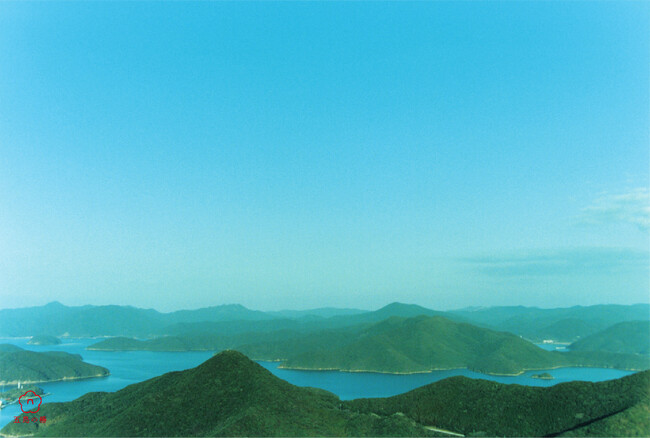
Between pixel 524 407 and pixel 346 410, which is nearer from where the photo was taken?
pixel 524 407

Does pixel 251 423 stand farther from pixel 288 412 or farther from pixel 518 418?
pixel 518 418

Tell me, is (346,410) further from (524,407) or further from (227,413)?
(524,407)

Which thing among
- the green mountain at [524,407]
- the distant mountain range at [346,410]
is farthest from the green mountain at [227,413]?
the green mountain at [524,407]

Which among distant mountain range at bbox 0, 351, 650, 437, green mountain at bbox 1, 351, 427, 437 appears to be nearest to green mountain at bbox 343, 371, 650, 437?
distant mountain range at bbox 0, 351, 650, 437

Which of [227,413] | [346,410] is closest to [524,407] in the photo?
[346,410]

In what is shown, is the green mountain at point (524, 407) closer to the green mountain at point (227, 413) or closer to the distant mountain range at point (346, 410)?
the distant mountain range at point (346, 410)

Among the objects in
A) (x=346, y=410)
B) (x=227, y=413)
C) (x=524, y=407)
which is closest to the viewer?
(x=227, y=413)
